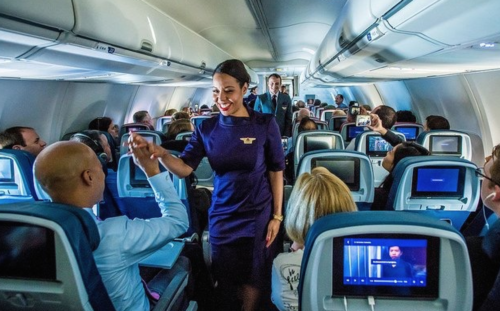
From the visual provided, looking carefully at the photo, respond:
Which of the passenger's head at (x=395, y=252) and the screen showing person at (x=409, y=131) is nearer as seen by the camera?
the passenger's head at (x=395, y=252)

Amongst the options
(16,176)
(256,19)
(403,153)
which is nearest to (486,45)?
(403,153)

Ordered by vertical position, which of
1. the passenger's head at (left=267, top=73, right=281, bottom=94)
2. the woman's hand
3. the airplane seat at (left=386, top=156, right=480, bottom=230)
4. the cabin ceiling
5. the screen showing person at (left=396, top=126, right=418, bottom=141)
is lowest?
the woman's hand

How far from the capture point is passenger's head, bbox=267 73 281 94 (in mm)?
6030

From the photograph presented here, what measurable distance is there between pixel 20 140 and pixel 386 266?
446cm

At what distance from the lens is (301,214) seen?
1851 mm

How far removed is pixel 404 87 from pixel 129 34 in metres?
8.83

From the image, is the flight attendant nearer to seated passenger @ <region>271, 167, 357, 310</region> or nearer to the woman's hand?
the woman's hand

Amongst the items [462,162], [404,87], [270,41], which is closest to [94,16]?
[462,162]

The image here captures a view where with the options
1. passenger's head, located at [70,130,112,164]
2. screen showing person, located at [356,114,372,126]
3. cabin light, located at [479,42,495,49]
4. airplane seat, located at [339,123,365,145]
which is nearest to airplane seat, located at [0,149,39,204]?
passenger's head, located at [70,130,112,164]

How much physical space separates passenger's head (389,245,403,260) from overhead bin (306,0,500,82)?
1.57 m

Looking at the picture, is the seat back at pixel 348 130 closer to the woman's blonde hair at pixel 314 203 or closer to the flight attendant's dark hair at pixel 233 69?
the flight attendant's dark hair at pixel 233 69

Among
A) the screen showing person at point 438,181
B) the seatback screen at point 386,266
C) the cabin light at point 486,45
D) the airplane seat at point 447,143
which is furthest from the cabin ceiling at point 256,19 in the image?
the seatback screen at point 386,266

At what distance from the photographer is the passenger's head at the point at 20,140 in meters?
4.31

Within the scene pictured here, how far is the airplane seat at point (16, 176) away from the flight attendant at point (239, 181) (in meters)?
1.86
